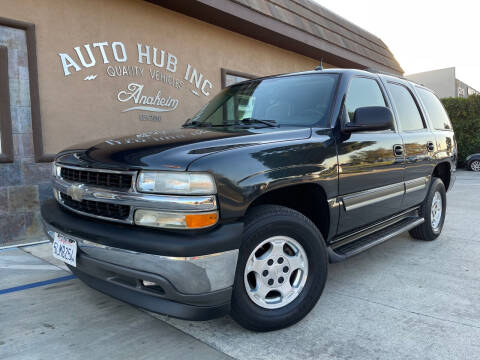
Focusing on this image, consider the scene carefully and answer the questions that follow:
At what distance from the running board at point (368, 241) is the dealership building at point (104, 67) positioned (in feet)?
8.11

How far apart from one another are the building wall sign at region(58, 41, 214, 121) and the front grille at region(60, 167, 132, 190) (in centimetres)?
330

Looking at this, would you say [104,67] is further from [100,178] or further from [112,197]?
[112,197]

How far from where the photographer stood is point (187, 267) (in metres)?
1.94

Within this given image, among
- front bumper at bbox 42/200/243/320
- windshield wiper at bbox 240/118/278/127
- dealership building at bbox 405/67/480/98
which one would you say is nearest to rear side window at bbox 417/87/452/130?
windshield wiper at bbox 240/118/278/127

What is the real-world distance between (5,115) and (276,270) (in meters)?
4.14

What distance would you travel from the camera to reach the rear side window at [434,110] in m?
4.49

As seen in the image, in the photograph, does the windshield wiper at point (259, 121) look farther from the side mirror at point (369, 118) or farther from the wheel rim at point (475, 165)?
the wheel rim at point (475, 165)

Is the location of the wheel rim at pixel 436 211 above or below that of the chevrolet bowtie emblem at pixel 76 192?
below

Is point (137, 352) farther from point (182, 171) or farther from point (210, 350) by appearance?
point (182, 171)

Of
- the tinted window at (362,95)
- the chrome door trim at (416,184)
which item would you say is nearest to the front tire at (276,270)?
the tinted window at (362,95)

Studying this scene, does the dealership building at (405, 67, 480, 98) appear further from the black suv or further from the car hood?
the car hood

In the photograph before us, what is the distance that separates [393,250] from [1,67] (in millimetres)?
5127

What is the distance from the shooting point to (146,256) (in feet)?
6.49

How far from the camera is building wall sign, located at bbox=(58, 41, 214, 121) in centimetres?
546
